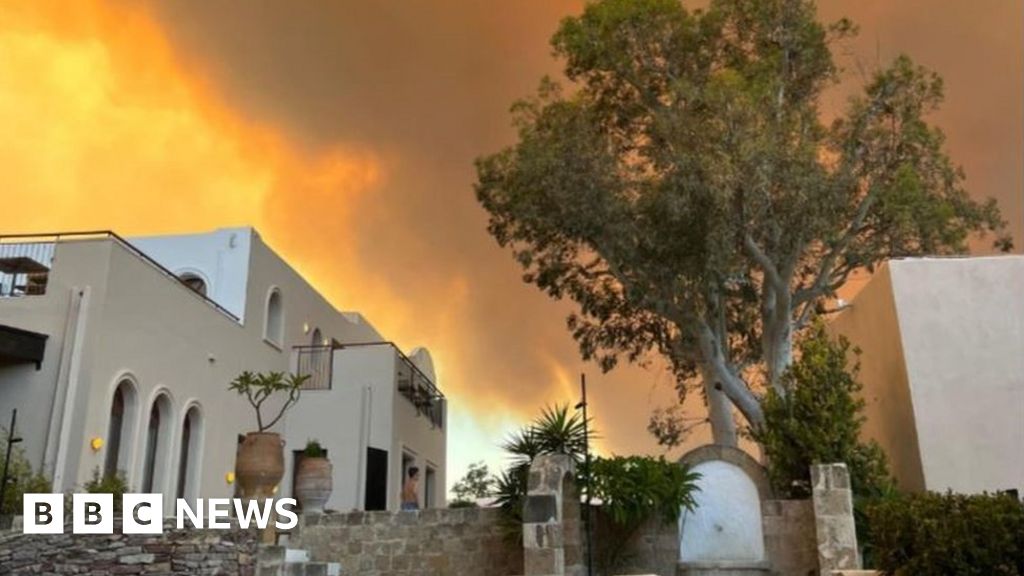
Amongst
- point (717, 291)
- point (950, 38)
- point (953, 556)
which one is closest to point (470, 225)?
point (717, 291)

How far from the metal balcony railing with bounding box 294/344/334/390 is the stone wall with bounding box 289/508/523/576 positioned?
6.39m

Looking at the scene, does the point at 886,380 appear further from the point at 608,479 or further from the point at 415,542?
the point at 415,542

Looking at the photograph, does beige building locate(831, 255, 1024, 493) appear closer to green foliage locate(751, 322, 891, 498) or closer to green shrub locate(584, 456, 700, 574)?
green foliage locate(751, 322, 891, 498)

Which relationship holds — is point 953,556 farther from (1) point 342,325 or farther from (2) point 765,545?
(1) point 342,325

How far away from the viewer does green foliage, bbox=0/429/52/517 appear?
9.58m

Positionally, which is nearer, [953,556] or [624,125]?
[953,556]

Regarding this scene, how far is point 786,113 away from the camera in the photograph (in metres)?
15.6

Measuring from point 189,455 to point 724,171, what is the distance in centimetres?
1025

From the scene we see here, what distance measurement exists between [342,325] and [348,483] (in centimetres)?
611

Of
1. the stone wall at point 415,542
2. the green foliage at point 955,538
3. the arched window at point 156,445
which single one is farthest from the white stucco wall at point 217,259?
the green foliage at point 955,538

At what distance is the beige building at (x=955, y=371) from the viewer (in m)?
11.8

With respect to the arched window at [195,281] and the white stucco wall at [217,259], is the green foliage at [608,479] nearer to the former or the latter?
the white stucco wall at [217,259]

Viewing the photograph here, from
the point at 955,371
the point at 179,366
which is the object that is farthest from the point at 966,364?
the point at 179,366

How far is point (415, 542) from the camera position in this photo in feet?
36.6
